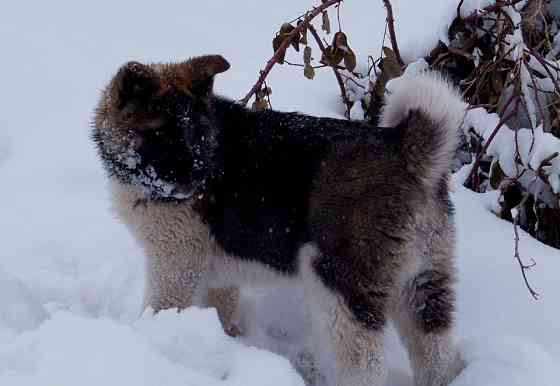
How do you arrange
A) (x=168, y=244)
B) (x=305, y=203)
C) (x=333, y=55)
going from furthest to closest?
(x=333, y=55) → (x=168, y=244) → (x=305, y=203)

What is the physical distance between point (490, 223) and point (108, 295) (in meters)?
3.05

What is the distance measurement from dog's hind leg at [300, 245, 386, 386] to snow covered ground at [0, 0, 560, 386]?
507 millimetres

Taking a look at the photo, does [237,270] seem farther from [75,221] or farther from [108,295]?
[75,221]

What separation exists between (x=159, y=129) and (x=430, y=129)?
147 centimetres

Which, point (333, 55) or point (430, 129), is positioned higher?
point (430, 129)

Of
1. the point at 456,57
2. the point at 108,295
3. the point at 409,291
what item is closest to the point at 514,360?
the point at 409,291

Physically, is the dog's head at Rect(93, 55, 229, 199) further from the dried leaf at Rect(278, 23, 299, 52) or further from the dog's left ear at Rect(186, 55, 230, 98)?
the dried leaf at Rect(278, 23, 299, 52)

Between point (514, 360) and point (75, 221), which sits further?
point (75, 221)

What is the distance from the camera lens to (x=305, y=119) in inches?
152

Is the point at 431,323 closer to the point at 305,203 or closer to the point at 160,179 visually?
the point at 305,203

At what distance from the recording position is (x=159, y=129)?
3529 mm

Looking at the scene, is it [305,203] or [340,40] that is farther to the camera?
[340,40]

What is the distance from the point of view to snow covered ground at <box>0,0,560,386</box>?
267cm

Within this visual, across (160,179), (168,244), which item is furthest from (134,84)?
(168,244)
